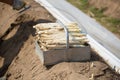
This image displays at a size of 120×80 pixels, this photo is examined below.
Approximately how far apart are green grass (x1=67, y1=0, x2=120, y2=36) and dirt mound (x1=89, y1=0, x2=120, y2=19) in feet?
0.96

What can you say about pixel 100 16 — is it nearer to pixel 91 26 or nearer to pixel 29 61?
pixel 91 26

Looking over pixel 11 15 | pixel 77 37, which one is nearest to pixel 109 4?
pixel 11 15

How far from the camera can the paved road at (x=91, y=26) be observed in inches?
676

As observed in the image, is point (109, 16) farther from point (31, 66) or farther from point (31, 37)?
point (31, 66)

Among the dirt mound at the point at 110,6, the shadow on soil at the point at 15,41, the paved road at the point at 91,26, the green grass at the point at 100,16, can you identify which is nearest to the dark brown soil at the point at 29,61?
the shadow on soil at the point at 15,41

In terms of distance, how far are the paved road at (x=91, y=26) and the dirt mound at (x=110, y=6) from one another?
145cm

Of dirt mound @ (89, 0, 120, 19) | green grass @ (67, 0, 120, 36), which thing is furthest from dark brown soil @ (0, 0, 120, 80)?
dirt mound @ (89, 0, 120, 19)

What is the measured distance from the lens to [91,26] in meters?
19.8

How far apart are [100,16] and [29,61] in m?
9.29

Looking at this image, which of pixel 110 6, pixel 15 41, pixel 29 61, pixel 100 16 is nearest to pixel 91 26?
pixel 100 16

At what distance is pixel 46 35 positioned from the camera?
12.6 meters

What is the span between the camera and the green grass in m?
19.7

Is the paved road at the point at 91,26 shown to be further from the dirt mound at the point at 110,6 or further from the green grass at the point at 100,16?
the dirt mound at the point at 110,6

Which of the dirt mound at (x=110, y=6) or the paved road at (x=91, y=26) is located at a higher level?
the dirt mound at (x=110, y=6)
